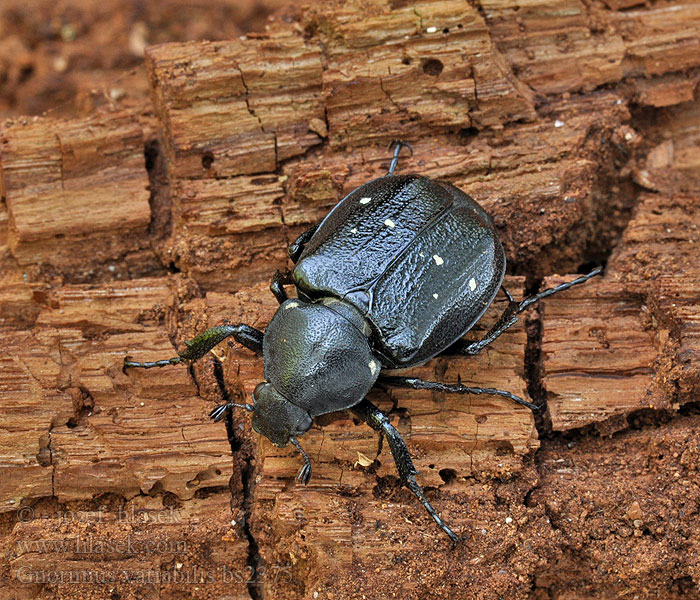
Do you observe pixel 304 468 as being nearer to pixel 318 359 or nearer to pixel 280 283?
pixel 318 359

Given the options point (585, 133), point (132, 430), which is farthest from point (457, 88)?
point (132, 430)

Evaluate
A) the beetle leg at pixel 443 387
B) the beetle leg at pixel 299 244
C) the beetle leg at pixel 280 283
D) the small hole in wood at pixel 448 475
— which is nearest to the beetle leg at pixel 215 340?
the beetle leg at pixel 280 283

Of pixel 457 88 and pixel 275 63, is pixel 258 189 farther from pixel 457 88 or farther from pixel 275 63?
pixel 457 88

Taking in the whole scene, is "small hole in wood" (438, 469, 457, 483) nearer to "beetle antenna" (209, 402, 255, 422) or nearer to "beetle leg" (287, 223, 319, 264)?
"beetle antenna" (209, 402, 255, 422)

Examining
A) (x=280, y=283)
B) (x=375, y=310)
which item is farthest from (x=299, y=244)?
(x=375, y=310)

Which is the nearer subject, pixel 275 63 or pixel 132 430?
pixel 132 430

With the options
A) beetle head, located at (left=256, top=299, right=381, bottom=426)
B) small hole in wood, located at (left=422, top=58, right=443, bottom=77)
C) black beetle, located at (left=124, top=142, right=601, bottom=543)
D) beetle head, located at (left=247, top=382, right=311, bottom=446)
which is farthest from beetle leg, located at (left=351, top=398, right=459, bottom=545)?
small hole in wood, located at (left=422, top=58, right=443, bottom=77)

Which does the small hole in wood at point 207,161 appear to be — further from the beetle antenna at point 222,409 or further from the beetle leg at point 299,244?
the beetle antenna at point 222,409
